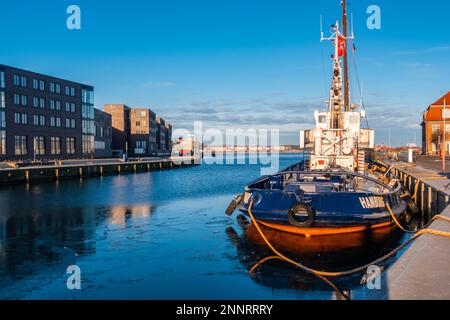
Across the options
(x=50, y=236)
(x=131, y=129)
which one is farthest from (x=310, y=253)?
(x=131, y=129)

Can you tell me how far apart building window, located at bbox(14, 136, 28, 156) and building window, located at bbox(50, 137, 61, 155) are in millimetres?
8613

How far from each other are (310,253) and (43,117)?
8855cm

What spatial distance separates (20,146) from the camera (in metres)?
84.2

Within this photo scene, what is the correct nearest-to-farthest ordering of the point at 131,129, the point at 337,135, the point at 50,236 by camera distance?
the point at 50,236
the point at 337,135
the point at 131,129

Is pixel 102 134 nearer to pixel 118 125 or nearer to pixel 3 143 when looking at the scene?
pixel 118 125

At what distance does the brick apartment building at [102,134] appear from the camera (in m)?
117

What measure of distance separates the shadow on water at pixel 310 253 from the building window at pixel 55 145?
275 ft

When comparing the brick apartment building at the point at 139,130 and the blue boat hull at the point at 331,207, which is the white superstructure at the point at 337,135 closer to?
the blue boat hull at the point at 331,207

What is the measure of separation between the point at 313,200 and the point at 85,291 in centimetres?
858

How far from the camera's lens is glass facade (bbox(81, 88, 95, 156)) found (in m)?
107

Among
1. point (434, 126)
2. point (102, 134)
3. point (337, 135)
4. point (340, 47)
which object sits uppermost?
point (340, 47)

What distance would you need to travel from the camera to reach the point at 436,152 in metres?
91.0
